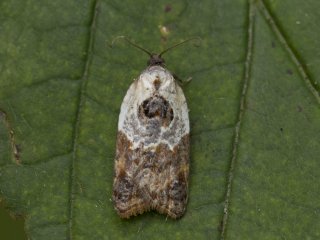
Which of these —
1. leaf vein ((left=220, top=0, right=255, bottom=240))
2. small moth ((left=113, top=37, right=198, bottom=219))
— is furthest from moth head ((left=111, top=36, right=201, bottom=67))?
leaf vein ((left=220, top=0, right=255, bottom=240))

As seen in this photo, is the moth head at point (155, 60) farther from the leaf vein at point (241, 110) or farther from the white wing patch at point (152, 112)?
the leaf vein at point (241, 110)

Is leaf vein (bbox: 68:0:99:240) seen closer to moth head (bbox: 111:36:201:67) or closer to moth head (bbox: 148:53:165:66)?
moth head (bbox: 111:36:201:67)

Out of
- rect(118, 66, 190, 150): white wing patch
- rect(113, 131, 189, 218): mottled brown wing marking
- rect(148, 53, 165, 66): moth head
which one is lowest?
rect(113, 131, 189, 218): mottled brown wing marking

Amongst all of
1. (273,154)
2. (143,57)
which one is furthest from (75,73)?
(273,154)

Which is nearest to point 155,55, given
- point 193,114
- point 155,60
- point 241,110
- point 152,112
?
point 155,60

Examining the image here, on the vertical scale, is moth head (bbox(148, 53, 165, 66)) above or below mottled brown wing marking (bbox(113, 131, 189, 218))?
above

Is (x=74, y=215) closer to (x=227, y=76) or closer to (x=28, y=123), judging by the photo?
(x=28, y=123)
